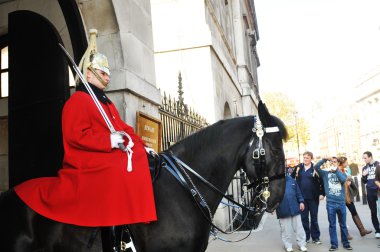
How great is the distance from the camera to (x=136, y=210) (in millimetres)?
3062

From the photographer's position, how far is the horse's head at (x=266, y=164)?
344 centimetres

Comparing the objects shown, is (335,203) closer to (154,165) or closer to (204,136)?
(204,136)

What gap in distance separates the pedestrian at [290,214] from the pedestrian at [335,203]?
2.00ft

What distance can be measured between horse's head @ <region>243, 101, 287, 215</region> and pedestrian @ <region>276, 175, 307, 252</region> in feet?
19.5

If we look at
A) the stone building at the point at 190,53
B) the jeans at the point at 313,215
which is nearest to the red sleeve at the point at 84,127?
the jeans at the point at 313,215

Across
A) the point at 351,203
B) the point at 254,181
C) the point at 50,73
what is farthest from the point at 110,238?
the point at 351,203

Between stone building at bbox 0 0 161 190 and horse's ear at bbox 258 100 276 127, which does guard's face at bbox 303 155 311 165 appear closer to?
stone building at bbox 0 0 161 190

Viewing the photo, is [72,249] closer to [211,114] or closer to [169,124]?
[169,124]

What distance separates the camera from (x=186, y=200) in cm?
332

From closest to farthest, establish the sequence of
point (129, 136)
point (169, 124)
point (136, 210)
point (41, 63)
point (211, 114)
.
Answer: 1. point (136, 210)
2. point (129, 136)
3. point (41, 63)
4. point (169, 124)
5. point (211, 114)

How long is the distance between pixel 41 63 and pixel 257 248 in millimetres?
6468

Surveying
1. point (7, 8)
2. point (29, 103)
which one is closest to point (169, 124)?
point (29, 103)

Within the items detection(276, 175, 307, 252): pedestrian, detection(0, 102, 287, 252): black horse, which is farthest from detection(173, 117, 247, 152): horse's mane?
detection(276, 175, 307, 252): pedestrian

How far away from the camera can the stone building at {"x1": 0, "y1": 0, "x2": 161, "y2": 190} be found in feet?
18.9
